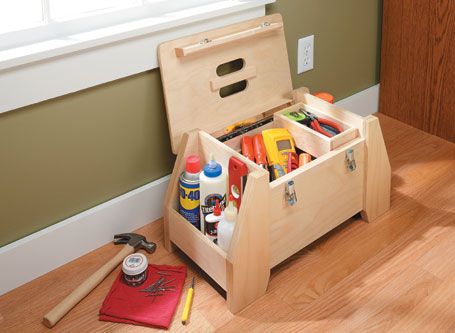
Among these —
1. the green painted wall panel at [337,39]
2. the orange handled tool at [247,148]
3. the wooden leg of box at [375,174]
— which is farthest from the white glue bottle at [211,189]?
the green painted wall panel at [337,39]

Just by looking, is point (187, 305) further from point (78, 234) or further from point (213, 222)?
point (78, 234)

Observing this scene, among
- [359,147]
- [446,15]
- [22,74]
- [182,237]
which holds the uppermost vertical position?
[22,74]

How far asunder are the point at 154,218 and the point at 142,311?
0.38m

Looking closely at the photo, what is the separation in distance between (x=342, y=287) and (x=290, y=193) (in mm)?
265

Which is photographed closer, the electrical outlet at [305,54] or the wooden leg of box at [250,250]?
the wooden leg of box at [250,250]

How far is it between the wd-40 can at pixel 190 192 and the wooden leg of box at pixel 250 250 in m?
0.20

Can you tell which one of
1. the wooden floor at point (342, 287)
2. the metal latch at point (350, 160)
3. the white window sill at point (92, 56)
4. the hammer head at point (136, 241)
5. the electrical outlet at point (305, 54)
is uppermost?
the white window sill at point (92, 56)

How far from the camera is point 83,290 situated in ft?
4.81

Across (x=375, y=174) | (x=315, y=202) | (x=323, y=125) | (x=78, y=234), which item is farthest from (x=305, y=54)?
(x=78, y=234)

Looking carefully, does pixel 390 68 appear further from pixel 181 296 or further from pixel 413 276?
pixel 181 296

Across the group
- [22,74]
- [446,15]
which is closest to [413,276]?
[446,15]

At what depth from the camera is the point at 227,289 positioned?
1.40 m

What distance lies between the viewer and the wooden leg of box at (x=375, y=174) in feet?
5.21

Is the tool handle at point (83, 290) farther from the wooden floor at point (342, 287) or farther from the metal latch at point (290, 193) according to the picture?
the metal latch at point (290, 193)
